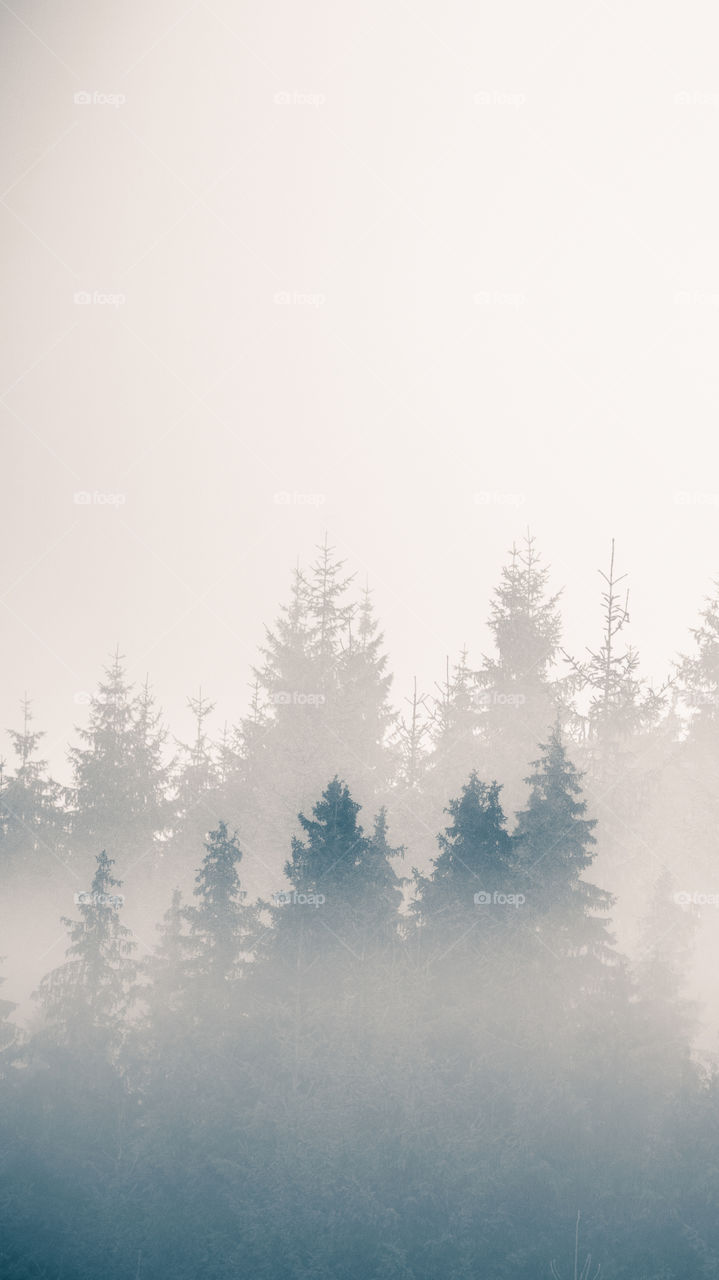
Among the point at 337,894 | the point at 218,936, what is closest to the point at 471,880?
the point at 337,894

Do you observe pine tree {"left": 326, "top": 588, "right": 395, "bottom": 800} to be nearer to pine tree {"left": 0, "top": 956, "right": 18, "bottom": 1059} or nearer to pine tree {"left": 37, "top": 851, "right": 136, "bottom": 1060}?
pine tree {"left": 37, "top": 851, "right": 136, "bottom": 1060}

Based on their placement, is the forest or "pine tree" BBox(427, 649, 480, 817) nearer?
the forest

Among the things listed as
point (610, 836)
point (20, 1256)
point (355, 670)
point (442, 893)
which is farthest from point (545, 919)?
point (355, 670)

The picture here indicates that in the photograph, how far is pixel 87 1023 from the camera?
103 ft

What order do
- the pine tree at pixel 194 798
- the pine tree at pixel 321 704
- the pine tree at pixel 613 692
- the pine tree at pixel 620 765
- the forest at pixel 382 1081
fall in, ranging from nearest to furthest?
1. the forest at pixel 382 1081
2. the pine tree at pixel 620 765
3. the pine tree at pixel 613 692
4. the pine tree at pixel 194 798
5. the pine tree at pixel 321 704

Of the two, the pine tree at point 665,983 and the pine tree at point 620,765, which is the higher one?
the pine tree at point 620,765

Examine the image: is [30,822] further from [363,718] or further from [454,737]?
[454,737]

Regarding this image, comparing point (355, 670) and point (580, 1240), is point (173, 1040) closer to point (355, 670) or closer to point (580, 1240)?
point (580, 1240)

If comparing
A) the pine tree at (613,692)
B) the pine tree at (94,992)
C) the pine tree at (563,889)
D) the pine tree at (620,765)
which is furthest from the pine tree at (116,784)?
the pine tree at (563,889)

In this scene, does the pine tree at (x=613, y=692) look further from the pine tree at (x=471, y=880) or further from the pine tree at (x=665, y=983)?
the pine tree at (x=471, y=880)

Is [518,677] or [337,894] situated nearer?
[337,894]

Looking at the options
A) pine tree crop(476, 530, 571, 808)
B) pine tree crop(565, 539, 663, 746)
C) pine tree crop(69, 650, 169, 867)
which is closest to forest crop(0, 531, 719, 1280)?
pine tree crop(565, 539, 663, 746)

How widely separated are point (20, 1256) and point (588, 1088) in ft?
52.8

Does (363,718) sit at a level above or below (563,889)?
above
